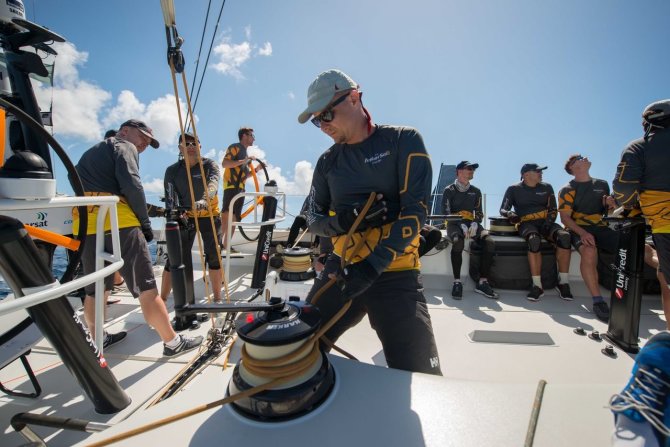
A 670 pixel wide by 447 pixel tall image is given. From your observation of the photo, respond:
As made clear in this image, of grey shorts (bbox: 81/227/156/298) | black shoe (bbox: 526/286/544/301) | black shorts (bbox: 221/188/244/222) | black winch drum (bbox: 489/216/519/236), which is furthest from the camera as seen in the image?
black winch drum (bbox: 489/216/519/236)

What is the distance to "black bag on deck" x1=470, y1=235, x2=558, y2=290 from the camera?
13.3 feet

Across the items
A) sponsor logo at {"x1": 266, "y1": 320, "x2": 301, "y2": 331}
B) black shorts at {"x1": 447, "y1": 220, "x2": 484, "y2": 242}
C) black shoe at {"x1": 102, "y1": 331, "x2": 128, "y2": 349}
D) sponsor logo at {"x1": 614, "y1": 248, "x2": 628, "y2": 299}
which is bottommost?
black shoe at {"x1": 102, "y1": 331, "x2": 128, "y2": 349}

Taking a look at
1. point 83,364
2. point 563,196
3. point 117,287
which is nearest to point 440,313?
point 563,196

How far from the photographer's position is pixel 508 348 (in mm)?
2555

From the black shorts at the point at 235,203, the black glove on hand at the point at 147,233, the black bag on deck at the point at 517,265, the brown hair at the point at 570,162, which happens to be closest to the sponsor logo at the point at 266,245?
the black shorts at the point at 235,203

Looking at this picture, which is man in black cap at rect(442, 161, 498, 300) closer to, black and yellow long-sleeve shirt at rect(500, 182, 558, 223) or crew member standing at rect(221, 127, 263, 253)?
black and yellow long-sleeve shirt at rect(500, 182, 558, 223)

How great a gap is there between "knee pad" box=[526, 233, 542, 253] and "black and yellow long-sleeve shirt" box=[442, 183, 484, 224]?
83cm

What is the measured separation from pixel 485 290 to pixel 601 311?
3.64ft

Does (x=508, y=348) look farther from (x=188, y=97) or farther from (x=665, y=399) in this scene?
(x=188, y=97)

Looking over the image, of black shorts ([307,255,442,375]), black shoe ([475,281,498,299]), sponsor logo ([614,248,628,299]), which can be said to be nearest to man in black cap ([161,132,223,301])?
black shorts ([307,255,442,375])

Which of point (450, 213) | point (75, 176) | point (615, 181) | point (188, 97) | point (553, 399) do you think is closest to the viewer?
point (553, 399)

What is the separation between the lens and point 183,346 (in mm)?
2393

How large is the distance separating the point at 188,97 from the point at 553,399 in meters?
2.01

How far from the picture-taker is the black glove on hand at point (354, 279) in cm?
124
